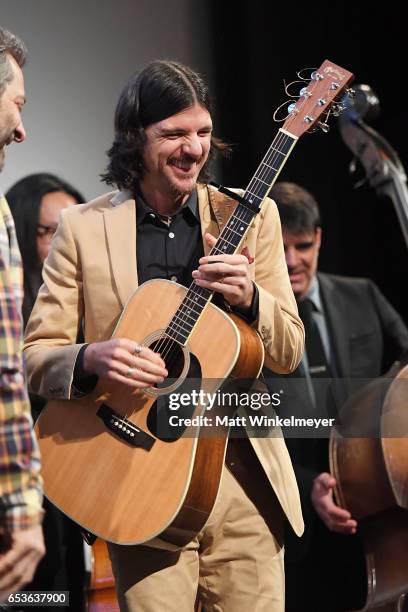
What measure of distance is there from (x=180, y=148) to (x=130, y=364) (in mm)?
599

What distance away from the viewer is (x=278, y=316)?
2439 millimetres

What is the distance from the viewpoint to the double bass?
3.12 metres

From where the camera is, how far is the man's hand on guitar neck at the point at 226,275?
233cm

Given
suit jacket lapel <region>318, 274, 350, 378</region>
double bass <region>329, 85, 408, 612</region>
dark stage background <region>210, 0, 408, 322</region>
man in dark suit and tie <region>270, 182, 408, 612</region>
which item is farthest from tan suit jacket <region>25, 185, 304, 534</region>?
→ dark stage background <region>210, 0, 408, 322</region>

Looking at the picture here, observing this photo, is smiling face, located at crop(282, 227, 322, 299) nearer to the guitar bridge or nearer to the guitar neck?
the guitar neck

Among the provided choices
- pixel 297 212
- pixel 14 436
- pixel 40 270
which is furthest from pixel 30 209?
pixel 14 436

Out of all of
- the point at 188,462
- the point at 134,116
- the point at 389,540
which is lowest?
the point at 389,540

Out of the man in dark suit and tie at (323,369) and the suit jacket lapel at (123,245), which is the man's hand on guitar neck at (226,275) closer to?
the suit jacket lapel at (123,245)

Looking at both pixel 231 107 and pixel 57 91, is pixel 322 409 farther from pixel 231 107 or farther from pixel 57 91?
pixel 57 91

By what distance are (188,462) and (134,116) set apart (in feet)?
3.16

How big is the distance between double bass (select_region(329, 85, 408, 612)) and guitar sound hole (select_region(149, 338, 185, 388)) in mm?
989

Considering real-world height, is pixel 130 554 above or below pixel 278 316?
below

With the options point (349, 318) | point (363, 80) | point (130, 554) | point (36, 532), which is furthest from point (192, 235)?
point (363, 80)

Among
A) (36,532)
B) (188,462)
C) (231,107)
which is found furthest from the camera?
(231,107)
